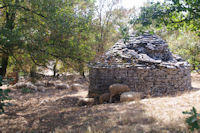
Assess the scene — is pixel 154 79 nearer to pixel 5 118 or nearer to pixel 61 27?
pixel 61 27

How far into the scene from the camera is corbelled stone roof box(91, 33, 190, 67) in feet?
30.0

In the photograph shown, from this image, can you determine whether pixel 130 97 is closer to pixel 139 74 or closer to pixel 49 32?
pixel 139 74

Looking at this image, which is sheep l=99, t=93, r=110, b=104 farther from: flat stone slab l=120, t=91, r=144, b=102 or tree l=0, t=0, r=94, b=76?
tree l=0, t=0, r=94, b=76

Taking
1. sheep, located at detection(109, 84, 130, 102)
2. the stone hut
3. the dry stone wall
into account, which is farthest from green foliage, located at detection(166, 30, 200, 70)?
sheep, located at detection(109, 84, 130, 102)

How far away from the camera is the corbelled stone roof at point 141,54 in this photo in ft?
30.0

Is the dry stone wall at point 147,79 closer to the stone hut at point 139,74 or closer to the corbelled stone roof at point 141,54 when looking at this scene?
the stone hut at point 139,74

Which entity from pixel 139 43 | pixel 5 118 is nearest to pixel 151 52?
pixel 139 43

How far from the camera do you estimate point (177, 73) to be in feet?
29.5

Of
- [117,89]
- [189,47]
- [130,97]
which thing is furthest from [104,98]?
[189,47]

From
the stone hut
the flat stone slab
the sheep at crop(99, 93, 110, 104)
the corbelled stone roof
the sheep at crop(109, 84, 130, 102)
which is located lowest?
the sheep at crop(99, 93, 110, 104)

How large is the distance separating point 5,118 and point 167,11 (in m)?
6.94

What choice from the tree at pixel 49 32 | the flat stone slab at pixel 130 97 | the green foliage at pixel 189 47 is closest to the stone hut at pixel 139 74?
the flat stone slab at pixel 130 97

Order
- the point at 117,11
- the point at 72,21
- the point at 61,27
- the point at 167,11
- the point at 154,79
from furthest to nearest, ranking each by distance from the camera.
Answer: the point at 117,11, the point at 154,79, the point at 72,21, the point at 61,27, the point at 167,11

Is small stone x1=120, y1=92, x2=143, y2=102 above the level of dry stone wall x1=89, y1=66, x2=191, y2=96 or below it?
below
